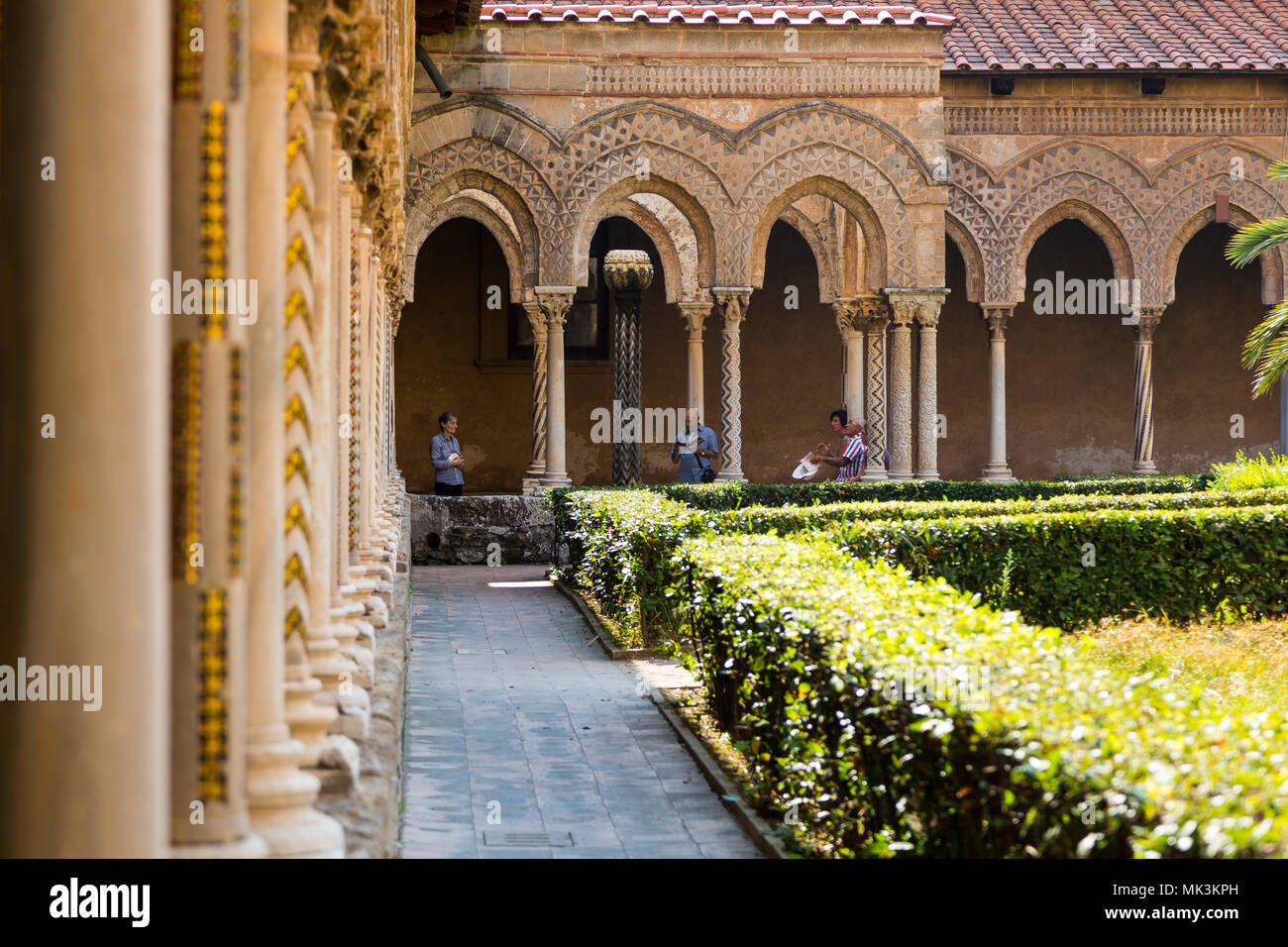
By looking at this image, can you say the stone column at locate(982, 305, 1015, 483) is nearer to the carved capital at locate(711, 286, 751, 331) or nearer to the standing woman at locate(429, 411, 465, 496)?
the carved capital at locate(711, 286, 751, 331)

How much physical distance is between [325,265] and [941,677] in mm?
2158

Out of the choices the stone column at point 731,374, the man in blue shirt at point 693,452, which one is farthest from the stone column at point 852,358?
the man in blue shirt at point 693,452

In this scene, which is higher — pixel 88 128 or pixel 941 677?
pixel 88 128

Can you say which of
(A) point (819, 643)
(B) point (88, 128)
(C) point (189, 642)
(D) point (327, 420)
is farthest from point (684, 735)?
(B) point (88, 128)

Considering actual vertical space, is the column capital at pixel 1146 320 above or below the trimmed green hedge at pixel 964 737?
above

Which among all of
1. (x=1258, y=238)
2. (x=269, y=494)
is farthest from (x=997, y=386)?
(x=269, y=494)

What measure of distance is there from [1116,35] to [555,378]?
8717 millimetres

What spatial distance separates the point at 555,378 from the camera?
16.0 m

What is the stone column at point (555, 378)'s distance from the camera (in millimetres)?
15836

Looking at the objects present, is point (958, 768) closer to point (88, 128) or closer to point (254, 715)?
point (254, 715)

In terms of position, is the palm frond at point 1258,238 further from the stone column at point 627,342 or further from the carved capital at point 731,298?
the stone column at point 627,342

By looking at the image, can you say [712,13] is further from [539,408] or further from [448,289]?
[448,289]

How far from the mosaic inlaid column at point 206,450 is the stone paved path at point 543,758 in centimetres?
243

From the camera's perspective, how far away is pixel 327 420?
14.1 ft
